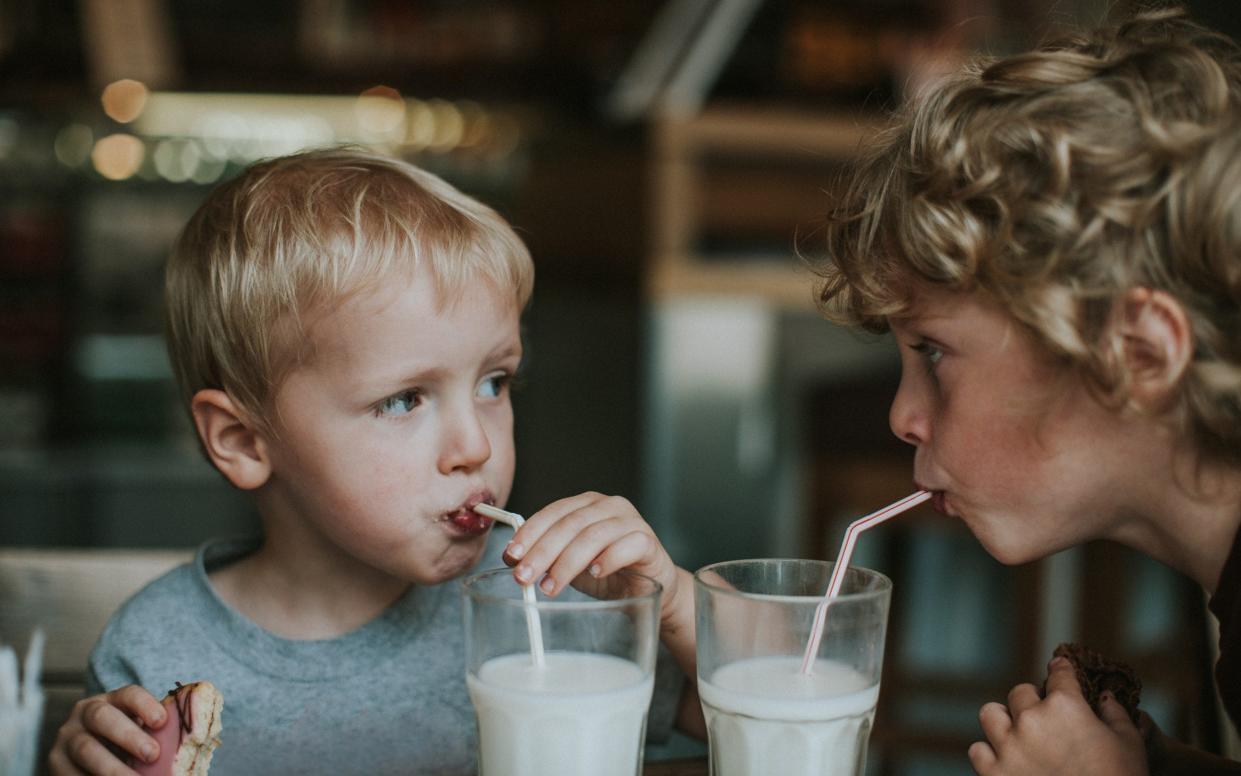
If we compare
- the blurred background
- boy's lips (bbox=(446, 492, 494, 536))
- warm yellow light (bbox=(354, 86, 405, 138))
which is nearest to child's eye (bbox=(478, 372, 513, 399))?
boy's lips (bbox=(446, 492, 494, 536))

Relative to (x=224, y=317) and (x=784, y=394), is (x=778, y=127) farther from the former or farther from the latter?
(x=224, y=317)

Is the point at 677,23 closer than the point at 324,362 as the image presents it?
No

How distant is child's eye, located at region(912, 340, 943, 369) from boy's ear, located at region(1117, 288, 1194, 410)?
0.47 ft

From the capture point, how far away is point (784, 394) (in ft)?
9.84

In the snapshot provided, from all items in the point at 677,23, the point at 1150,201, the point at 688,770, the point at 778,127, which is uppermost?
the point at 677,23

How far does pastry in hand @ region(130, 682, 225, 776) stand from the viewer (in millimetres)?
761

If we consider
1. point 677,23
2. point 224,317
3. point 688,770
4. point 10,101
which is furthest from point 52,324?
point 688,770

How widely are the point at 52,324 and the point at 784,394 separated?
1.89m

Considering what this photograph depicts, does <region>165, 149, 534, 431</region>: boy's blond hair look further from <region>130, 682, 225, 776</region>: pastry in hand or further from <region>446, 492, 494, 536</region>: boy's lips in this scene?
<region>130, 682, 225, 776</region>: pastry in hand

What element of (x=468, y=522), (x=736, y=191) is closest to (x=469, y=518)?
(x=468, y=522)

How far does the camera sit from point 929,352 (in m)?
0.93

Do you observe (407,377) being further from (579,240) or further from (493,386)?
(579,240)

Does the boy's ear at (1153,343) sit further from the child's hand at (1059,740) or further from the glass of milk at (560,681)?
the glass of milk at (560,681)

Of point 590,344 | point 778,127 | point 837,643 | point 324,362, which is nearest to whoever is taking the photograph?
point 837,643
